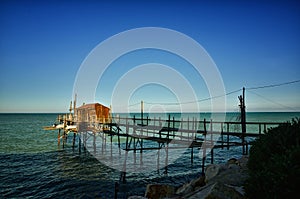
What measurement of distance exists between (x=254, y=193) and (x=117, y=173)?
1568 centimetres

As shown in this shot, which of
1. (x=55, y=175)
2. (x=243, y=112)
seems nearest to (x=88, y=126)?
(x=55, y=175)

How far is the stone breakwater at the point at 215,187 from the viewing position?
633 cm

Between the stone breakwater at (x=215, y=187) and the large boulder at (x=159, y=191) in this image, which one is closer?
the stone breakwater at (x=215, y=187)

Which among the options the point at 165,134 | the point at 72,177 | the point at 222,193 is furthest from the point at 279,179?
the point at 72,177

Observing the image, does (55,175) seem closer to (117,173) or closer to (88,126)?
(117,173)

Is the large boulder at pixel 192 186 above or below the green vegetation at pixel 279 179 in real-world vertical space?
below

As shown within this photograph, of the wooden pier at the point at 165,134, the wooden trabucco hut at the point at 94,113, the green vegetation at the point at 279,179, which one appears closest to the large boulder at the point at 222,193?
the green vegetation at the point at 279,179

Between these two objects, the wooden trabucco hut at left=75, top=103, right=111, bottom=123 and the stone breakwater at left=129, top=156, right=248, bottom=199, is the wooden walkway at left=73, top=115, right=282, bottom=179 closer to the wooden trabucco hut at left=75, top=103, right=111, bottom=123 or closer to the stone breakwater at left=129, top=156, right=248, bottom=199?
the wooden trabucco hut at left=75, top=103, right=111, bottom=123

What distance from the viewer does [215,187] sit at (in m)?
6.48

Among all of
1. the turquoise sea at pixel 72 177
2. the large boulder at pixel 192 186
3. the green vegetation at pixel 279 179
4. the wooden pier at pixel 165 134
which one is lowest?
the turquoise sea at pixel 72 177

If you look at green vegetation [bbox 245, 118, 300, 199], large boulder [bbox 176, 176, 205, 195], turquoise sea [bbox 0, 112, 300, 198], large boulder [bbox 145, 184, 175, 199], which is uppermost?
green vegetation [bbox 245, 118, 300, 199]

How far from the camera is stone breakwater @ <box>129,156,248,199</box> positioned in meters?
6.33

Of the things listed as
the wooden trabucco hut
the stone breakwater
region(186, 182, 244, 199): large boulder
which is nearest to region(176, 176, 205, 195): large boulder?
the stone breakwater

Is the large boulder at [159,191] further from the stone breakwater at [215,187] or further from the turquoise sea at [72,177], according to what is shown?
the turquoise sea at [72,177]
